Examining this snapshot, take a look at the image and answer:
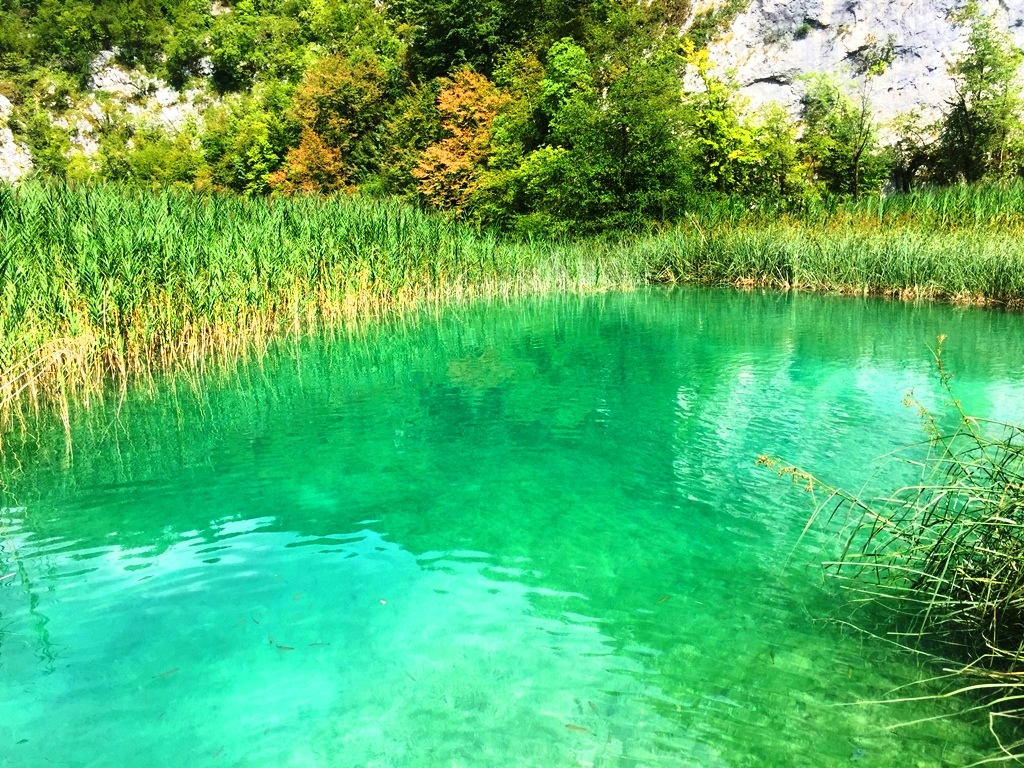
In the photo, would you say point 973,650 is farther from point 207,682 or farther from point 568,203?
point 568,203

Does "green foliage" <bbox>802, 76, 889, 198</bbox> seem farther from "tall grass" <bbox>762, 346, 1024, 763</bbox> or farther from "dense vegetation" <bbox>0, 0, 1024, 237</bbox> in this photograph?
"tall grass" <bbox>762, 346, 1024, 763</bbox>

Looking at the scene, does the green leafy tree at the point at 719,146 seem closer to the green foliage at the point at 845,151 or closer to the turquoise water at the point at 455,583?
the green foliage at the point at 845,151

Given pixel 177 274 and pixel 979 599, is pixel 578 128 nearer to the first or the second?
pixel 177 274

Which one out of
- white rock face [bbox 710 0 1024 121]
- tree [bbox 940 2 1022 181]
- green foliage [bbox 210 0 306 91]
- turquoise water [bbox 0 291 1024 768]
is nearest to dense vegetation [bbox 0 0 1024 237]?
tree [bbox 940 2 1022 181]

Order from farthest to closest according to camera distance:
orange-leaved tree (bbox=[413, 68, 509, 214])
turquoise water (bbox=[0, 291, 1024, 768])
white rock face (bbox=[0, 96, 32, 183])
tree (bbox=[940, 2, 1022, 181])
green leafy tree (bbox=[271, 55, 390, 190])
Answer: white rock face (bbox=[0, 96, 32, 183]), green leafy tree (bbox=[271, 55, 390, 190]), orange-leaved tree (bbox=[413, 68, 509, 214]), tree (bbox=[940, 2, 1022, 181]), turquoise water (bbox=[0, 291, 1024, 768])

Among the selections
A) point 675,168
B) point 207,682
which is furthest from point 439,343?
point 675,168

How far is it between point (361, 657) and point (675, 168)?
1754cm

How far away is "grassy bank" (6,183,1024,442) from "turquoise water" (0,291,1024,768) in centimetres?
108

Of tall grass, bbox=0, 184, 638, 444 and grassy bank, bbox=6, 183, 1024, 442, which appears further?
grassy bank, bbox=6, 183, 1024, 442

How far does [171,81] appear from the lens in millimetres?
51031

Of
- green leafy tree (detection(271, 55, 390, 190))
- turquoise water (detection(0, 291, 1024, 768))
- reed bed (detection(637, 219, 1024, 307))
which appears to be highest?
green leafy tree (detection(271, 55, 390, 190))

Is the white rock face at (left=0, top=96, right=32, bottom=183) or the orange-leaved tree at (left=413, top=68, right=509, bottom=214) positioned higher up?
the white rock face at (left=0, top=96, right=32, bottom=183)

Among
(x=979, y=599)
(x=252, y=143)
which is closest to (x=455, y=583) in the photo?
(x=979, y=599)

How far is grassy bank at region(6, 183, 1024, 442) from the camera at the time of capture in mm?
6945
